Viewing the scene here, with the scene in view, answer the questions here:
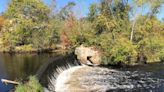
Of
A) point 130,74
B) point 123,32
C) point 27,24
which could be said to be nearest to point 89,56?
point 123,32

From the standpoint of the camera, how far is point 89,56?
3481 cm

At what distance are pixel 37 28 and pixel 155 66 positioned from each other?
3168 cm

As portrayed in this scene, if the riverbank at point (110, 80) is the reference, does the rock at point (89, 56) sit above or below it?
above

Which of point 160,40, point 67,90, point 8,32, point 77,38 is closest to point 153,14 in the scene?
point 160,40

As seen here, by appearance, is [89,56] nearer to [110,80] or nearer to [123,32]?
[123,32]

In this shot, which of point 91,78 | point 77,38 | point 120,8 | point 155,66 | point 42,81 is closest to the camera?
point 42,81

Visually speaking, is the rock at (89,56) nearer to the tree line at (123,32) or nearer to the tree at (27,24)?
the tree line at (123,32)

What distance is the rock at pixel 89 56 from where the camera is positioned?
34438 mm

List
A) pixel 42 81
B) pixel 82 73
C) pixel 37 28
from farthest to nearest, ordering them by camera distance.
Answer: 1. pixel 37 28
2. pixel 82 73
3. pixel 42 81

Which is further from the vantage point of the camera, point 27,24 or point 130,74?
point 27,24

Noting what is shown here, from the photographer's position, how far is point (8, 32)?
194ft

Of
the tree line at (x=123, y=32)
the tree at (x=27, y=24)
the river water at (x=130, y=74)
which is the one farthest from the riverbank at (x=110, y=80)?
the tree at (x=27, y=24)

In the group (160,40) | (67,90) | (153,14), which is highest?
(153,14)

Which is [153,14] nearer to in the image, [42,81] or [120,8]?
[120,8]
